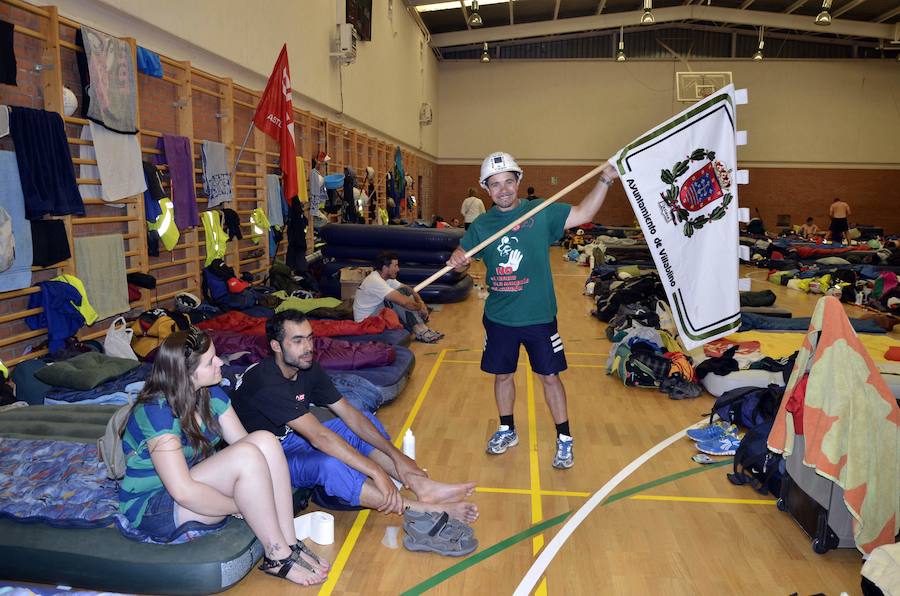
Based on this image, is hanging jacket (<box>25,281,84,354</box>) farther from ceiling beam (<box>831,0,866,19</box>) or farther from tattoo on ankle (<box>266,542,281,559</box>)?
ceiling beam (<box>831,0,866,19</box>)

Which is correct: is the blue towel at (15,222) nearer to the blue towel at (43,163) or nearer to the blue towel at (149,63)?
the blue towel at (43,163)

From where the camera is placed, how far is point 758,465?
4.07 meters

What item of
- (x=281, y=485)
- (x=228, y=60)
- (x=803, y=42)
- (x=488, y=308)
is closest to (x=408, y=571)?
(x=281, y=485)

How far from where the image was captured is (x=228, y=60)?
807cm

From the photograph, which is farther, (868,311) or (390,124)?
(390,124)

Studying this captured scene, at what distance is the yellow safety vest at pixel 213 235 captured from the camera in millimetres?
7594

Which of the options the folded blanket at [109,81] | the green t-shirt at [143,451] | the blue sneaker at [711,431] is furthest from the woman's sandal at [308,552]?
the folded blanket at [109,81]

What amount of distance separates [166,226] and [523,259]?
402 cm

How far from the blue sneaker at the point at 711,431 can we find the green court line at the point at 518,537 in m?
0.34

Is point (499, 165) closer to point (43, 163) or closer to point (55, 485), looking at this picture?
point (55, 485)

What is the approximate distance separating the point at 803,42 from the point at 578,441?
78.2 feet

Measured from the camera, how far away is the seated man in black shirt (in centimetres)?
341

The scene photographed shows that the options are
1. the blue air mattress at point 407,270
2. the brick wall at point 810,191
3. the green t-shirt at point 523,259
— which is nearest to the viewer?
the green t-shirt at point 523,259

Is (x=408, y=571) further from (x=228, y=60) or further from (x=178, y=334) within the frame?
(x=228, y=60)
